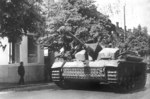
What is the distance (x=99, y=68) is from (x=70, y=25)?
8.53 meters

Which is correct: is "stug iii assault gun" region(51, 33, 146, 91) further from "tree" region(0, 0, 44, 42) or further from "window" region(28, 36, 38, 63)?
"window" region(28, 36, 38, 63)

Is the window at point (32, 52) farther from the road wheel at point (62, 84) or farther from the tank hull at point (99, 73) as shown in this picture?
the tank hull at point (99, 73)

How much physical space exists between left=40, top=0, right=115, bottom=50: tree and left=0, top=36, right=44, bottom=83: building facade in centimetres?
170

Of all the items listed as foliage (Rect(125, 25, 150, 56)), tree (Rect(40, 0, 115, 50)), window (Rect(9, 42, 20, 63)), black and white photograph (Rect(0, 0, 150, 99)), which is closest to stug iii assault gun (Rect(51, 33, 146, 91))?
black and white photograph (Rect(0, 0, 150, 99))

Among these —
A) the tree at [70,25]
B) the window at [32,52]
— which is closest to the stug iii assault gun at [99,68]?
the tree at [70,25]

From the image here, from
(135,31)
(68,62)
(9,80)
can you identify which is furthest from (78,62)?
(135,31)

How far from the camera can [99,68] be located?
521 inches

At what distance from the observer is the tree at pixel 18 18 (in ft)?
52.3

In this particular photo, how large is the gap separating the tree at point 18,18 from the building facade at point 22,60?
3902 mm

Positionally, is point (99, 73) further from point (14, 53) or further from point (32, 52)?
point (32, 52)

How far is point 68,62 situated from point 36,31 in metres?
4.00

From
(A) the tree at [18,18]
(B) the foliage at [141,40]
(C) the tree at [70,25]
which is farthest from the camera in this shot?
(B) the foliage at [141,40]

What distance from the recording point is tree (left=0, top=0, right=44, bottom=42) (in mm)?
15938

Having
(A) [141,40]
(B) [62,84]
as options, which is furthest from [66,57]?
(A) [141,40]
